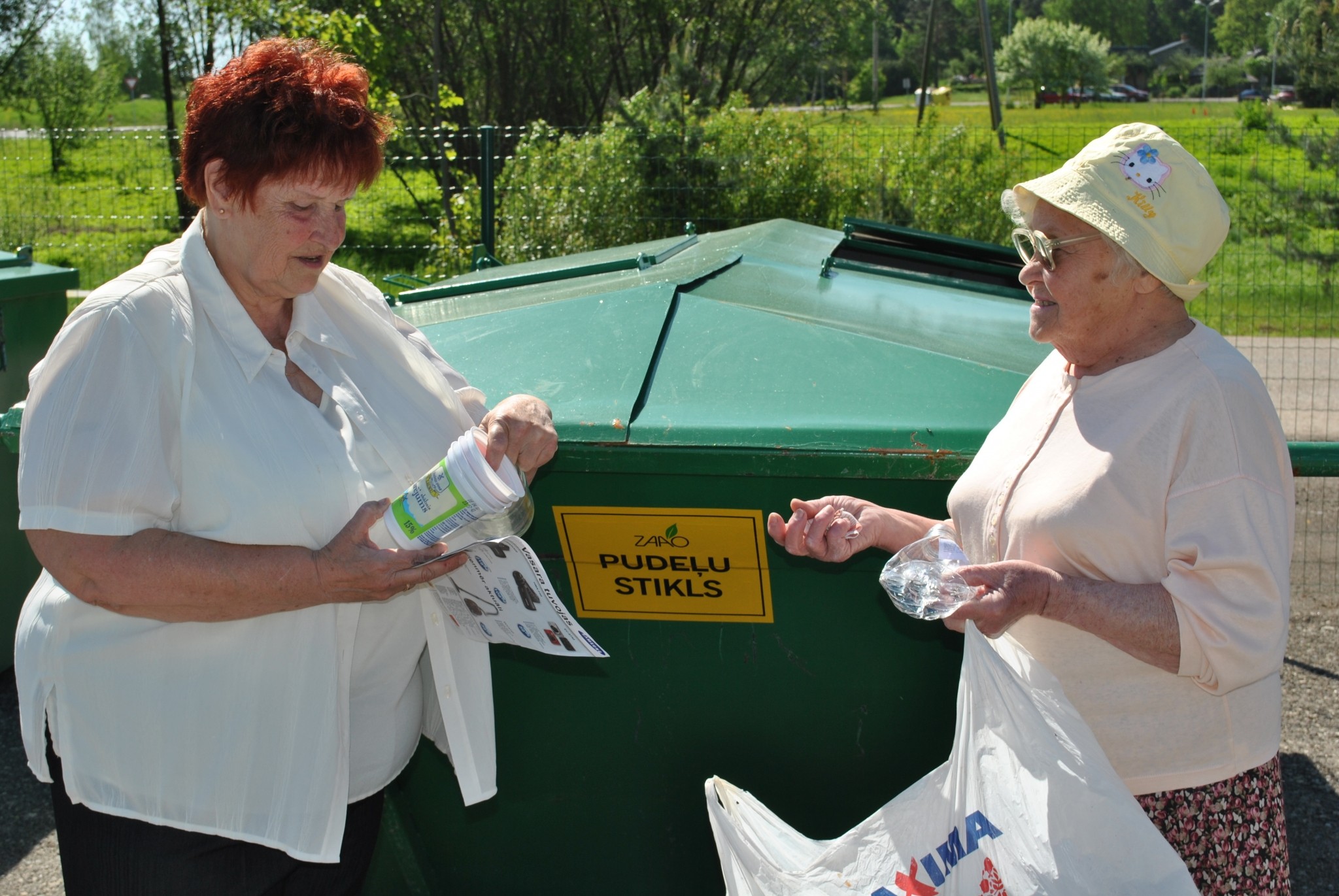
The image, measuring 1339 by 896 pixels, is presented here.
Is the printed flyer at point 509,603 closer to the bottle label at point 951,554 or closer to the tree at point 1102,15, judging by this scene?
the bottle label at point 951,554

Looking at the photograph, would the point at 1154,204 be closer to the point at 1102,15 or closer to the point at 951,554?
the point at 951,554

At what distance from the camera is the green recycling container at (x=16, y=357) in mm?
3727

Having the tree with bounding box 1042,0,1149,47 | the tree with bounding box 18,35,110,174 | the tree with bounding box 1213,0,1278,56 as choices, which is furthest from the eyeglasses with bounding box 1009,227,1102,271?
the tree with bounding box 1042,0,1149,47

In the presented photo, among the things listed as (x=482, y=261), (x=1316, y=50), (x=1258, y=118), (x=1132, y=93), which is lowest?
(x=482, y=261)

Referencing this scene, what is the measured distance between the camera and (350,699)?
68.8 inches

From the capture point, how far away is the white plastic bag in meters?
1.52

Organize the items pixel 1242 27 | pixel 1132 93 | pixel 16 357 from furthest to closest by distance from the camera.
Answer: pixel 1242 27 < pixel 1132 93 < pixel 16 357

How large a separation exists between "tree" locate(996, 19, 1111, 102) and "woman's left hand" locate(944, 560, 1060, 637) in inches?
1688

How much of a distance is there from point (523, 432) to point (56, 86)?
19.5 meters

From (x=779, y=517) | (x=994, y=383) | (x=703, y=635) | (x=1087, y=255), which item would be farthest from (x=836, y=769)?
(x=1087, y=255)

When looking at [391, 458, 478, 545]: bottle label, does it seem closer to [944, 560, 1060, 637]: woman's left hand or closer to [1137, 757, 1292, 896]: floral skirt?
[944, 560, 1060, 637]: woman's left hand

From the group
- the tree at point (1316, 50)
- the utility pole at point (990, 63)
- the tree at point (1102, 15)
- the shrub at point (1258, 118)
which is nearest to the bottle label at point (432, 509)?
the shrub at point (1258, 118)

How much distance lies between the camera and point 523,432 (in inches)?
70.2

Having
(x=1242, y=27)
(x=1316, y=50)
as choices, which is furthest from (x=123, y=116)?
(x=1242, y=27)
